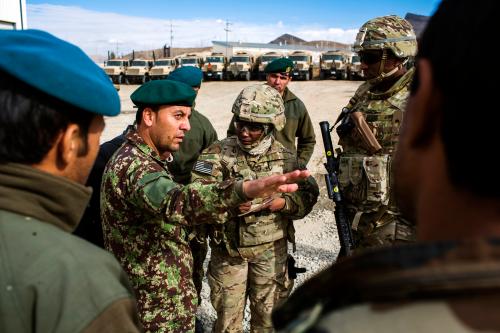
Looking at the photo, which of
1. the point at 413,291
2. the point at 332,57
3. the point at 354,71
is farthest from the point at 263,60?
the point at 413,291

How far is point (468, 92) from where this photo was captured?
599 millimetres

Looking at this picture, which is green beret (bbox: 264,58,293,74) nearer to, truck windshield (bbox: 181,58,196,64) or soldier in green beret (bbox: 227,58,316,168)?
soldier in green beret (bbox: 227,58,316,168)

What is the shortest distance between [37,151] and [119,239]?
1218 mm

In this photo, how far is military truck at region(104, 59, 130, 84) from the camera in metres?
29.4

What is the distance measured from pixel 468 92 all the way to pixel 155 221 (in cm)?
181

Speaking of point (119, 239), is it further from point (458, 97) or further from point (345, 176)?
point (458, 97)

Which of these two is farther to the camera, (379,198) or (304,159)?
(304,159)

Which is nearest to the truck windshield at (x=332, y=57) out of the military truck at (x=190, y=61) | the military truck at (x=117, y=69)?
the military truck at (x=190, y=61)

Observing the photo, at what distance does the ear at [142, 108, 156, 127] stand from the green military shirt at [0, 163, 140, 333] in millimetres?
1307

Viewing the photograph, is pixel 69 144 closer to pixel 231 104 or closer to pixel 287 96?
pixel 287 96

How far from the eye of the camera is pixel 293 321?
2.18ft

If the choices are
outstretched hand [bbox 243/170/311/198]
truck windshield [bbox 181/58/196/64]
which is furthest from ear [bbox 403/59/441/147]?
truck windshield [bbox 181/58/196/64]

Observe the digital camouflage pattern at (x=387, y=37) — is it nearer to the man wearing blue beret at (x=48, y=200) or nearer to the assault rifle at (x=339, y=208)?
the assault rifle at (x=339, y=208)

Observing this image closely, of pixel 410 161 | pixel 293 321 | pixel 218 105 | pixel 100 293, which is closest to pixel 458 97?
pixel 410 161
